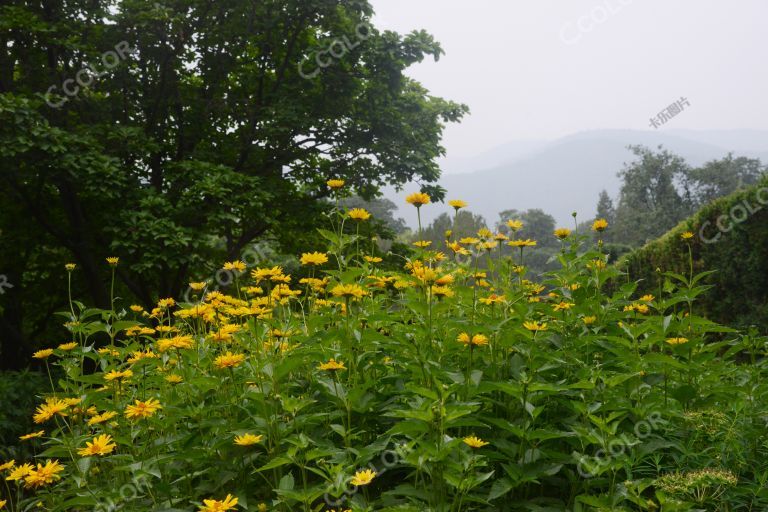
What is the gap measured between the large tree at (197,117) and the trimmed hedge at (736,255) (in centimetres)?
442

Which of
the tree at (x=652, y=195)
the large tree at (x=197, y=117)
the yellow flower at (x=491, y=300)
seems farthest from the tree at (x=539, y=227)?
the yellow flower at (x=491, y=300)

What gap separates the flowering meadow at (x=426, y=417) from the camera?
1812 millimetres

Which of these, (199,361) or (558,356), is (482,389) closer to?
(558,356)

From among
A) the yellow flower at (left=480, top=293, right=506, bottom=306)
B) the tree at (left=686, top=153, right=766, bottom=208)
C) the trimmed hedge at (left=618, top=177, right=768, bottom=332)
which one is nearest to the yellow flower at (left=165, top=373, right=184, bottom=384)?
the yellow flower at (left=480, top=293, right=506, bottom=306)

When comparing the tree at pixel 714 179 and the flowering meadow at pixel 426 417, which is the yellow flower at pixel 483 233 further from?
the tree at pixel 714 179

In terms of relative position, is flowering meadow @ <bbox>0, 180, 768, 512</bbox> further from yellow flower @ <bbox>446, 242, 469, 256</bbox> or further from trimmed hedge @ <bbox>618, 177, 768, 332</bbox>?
trimmed hedge @ <bbox>618, 177, 768, 332</bbox>

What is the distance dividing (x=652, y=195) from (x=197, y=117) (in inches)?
1716

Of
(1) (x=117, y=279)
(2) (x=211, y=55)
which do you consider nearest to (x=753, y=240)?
(2) (x=211, y=55)

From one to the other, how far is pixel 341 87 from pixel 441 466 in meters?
8.78

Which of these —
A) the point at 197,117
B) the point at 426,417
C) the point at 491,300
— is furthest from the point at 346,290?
the point at 197,117

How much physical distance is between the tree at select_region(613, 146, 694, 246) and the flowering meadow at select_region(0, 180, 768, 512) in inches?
1719

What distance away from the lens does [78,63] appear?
9.36 meters

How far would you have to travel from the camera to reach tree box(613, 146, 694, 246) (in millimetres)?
42312

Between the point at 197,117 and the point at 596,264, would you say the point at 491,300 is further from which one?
the point at 197,117
